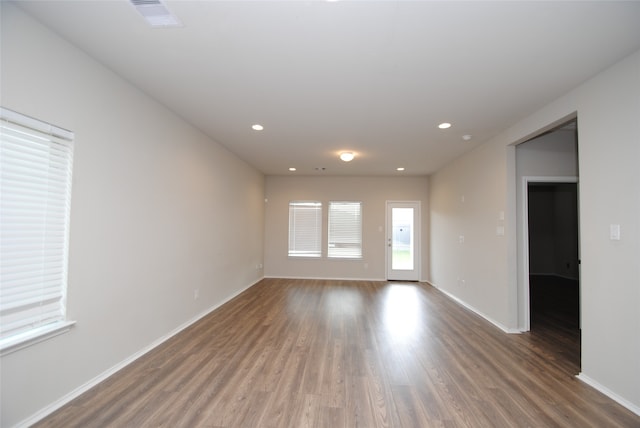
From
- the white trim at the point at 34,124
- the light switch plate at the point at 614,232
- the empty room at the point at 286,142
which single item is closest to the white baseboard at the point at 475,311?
the empty room at the point at 286,142

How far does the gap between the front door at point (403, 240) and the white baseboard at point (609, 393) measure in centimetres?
441

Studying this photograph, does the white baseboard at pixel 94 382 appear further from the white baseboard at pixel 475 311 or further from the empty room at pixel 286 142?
the white baseboard at pixel 475 311

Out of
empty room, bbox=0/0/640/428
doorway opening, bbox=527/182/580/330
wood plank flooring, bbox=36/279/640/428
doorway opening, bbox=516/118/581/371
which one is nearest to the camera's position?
empty room, bbox=0/0/640/428

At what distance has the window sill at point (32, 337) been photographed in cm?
163

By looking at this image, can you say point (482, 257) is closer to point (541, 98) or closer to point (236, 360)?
point (541, 98)

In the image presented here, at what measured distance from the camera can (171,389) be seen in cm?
220

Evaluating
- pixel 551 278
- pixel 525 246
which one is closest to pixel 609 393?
pixel 525 246

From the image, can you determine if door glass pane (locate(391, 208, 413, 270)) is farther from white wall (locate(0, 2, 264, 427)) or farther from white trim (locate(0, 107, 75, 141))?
white trim (locate(0, 107, 75, 141))

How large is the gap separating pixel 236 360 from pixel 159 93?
9.31 ft

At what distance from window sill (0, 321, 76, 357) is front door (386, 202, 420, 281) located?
6134 millimetres

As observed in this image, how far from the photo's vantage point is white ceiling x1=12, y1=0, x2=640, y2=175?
1709mm

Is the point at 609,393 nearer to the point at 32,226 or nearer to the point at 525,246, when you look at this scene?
the point at 525,246

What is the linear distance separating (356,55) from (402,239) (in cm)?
550

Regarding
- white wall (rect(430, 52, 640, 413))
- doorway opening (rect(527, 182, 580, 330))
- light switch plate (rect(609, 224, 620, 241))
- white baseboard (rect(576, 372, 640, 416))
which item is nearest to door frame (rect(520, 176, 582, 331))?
white wall (rect(430, 52, 640, 413))
